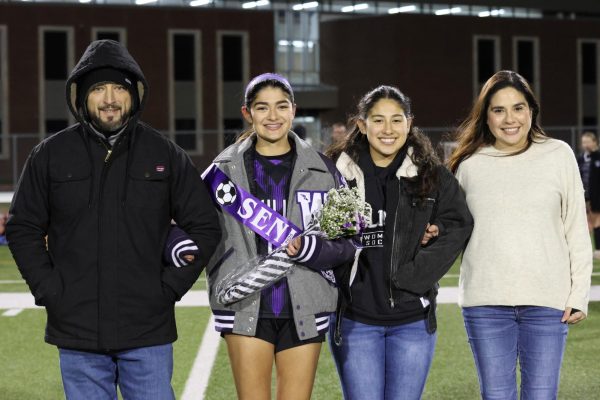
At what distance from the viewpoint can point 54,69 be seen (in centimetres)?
3762

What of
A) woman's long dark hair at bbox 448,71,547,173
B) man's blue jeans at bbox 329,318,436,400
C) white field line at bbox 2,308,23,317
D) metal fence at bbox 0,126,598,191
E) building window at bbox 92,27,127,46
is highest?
building window at bbox 92,27,127,46

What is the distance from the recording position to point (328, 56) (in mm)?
42156

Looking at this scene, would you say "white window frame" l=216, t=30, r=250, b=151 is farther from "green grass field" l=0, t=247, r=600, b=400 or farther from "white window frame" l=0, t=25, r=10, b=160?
"green grass field" l=0, t=247, r=600, b=400

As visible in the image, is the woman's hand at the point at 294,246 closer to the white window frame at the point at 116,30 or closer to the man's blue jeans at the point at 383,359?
the man's blue jeans at the point at 383,359

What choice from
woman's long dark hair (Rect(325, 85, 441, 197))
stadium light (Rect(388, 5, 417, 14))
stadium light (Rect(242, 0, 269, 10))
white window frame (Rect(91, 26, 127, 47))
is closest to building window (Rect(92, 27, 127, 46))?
white window frame (Rect(91, 26, 127, 47))

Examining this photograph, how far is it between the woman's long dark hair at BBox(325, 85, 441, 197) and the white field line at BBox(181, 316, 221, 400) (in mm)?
2697

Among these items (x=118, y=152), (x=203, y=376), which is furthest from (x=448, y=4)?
(x=118, y=152)

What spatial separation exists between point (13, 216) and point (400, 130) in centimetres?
162

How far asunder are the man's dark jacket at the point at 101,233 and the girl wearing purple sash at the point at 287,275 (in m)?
0.29

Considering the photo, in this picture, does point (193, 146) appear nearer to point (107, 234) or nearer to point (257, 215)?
point (257, 215)

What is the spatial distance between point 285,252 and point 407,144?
79 centimetres

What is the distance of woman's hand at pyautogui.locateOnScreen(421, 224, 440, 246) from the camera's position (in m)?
3.96

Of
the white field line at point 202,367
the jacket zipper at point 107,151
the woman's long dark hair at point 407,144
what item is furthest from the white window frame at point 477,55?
the jacket zipper at point 107,151

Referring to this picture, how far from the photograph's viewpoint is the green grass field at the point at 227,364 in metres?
6.32
